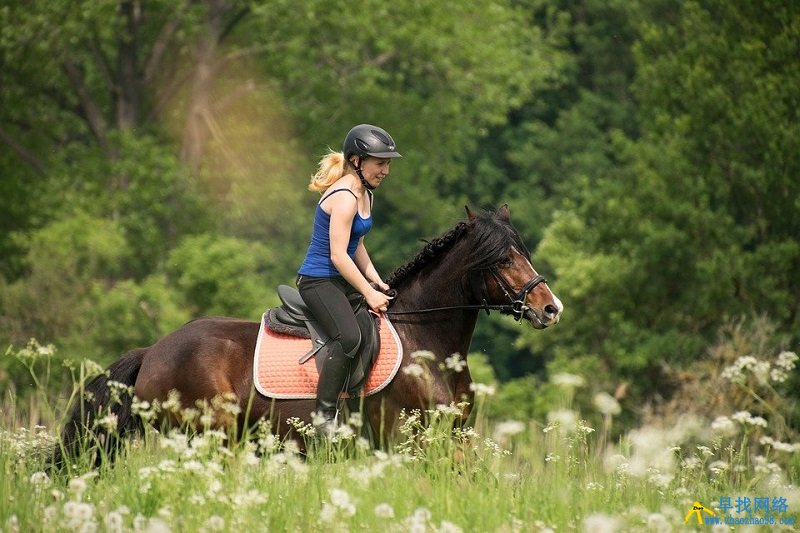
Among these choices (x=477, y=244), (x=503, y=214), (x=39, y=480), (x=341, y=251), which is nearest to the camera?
(x=39, y=480)

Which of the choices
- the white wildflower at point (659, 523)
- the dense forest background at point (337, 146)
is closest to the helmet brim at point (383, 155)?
the white wildflower at point (659, 523)

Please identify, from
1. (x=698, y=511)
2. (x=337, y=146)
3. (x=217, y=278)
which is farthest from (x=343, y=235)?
(x=337, y=146)

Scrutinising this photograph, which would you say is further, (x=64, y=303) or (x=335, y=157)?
(x=64, y=303)

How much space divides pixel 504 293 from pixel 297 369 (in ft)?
4.48

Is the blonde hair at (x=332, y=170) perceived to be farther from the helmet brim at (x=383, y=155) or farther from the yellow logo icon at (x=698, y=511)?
the yellow logo icon at (x=698, y=511)

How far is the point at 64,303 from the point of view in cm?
2638

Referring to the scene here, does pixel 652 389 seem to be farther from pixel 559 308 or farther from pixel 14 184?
pixel 559 308

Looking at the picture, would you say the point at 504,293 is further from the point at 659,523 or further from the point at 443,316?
the point at 659,523

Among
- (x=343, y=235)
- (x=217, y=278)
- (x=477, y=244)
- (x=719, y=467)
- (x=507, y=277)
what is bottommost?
(x=217, y=278)

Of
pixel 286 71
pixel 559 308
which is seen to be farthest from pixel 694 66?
pixel 559 308

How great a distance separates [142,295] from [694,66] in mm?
12650

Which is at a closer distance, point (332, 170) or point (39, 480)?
point (39, 480)

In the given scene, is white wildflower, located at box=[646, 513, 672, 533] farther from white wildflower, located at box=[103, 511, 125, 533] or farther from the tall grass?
white wildflower, located at box=[103, 511, 125, 533]

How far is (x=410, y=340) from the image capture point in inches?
334
